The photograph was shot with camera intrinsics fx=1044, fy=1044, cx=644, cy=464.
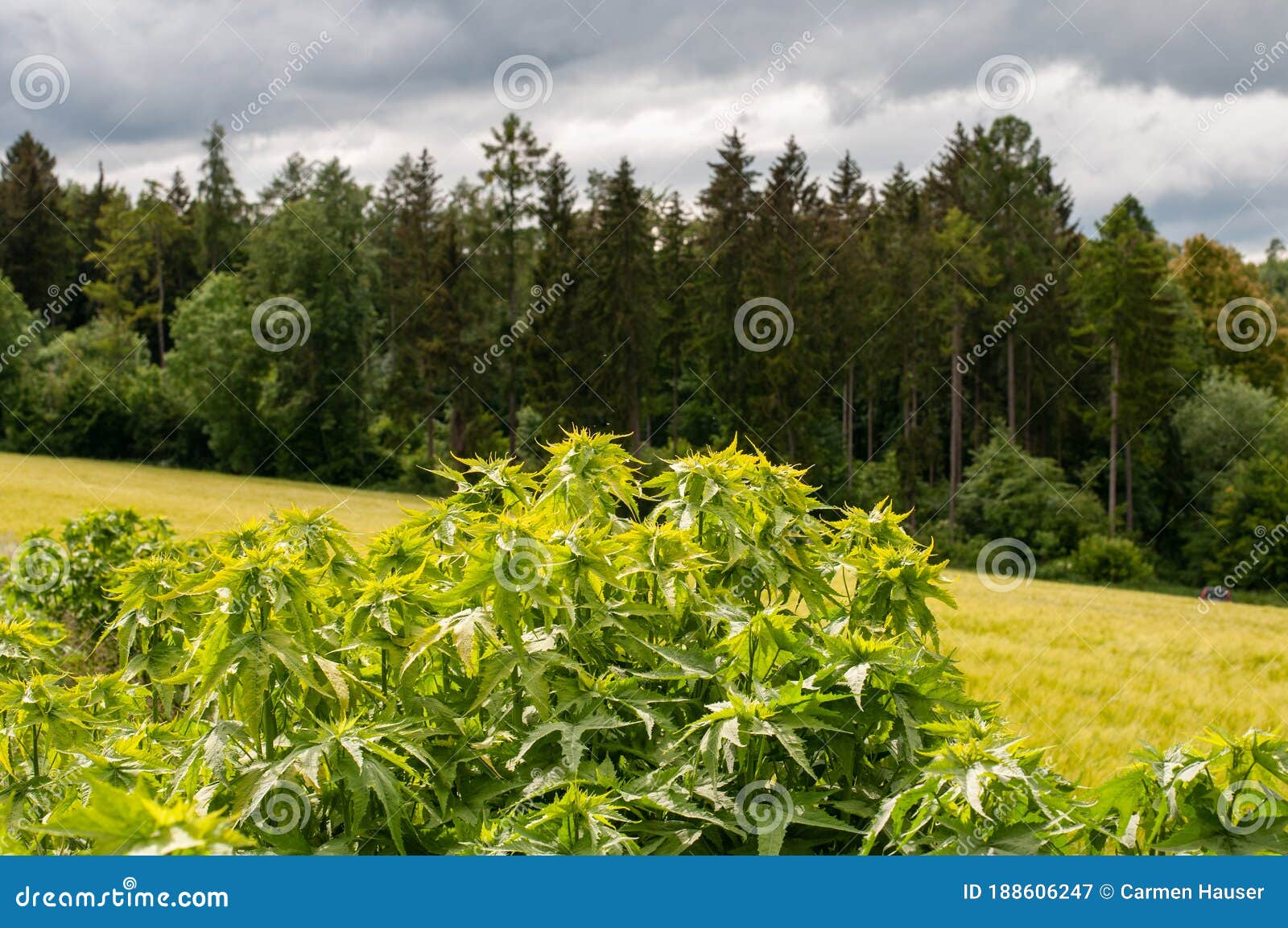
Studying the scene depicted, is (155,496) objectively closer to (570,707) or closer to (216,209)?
(570,707)

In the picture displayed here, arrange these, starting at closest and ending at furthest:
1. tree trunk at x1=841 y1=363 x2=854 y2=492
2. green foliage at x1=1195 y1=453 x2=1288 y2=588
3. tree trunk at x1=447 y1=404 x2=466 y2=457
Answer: green foliage at x1=1195 y1=453 x2=1288 y2=588, tree trunk at x1=447 y1=404 x2=466 y2=457, tree trunk at x1=841 y1=363 x2=854 y2=492

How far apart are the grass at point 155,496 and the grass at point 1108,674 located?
609 centimetres

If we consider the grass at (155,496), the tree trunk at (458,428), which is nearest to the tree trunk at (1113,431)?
the tree trunk at (458,428)

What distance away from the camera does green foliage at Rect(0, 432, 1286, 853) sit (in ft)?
7.88

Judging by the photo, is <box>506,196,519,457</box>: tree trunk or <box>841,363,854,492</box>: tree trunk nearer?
<box>506,196,519,457</box>: tree trunk

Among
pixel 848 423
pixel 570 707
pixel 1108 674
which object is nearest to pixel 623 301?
pixel 848 423

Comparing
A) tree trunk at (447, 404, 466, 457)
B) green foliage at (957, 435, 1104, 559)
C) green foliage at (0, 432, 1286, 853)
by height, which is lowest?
green foliage at (0, 432, 1286, 853)

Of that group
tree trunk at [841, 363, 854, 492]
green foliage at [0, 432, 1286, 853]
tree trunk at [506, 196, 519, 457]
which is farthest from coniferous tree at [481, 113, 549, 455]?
green foliage at [0, 432, 1286, 853]

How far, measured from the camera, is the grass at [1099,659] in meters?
7.83

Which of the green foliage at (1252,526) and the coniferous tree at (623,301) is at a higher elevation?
the coniferous tree at (623,301)

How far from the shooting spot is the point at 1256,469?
156 feet

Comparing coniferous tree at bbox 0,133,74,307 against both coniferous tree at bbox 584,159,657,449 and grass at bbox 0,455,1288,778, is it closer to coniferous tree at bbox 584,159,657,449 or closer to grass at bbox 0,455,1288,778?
coniferous tree at bbox 584,159,657,449

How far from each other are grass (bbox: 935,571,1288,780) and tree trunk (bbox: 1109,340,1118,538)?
111 feet

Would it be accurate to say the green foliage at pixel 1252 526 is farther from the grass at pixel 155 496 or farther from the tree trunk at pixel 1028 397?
the grass at pixel 155 496
